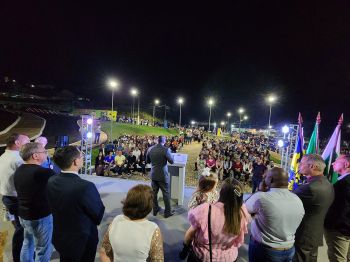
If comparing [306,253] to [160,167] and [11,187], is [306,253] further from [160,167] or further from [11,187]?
[11,187]

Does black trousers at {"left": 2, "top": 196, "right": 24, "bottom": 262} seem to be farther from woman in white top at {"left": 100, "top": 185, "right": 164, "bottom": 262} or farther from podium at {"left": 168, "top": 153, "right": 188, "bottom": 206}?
podium at {"left": 168, "top": 153, "right": 188, "bottom": 206}

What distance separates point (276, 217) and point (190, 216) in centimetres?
86

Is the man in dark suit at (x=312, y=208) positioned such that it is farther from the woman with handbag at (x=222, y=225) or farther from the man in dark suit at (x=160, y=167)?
the man in dark suit at (x=160, y=167)

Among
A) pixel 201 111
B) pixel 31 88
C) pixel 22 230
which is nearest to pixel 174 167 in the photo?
pixel 22 230

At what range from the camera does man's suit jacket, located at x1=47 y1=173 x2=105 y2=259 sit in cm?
218

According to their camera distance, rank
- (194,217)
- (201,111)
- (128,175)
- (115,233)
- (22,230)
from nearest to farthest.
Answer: (115,233), (194,217), (22,230), (128,175), (201,111)

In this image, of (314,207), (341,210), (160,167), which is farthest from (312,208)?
(160,167)

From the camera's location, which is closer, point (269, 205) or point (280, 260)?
point (269, 205)

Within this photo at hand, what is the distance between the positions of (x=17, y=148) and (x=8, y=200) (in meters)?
0.71

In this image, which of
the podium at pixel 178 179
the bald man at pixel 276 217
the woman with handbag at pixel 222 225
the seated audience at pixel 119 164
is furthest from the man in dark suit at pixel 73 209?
the seated audience at pixel 119 164

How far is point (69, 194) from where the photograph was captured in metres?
2.17

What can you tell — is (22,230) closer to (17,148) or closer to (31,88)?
(17,148)

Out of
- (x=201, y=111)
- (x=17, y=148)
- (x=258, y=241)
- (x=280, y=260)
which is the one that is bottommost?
(x=280, y=260)

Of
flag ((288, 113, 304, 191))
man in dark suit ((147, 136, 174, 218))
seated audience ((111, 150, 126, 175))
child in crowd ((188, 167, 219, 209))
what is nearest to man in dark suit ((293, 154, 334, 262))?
child in crowd ((188, 167, 219, 209))
